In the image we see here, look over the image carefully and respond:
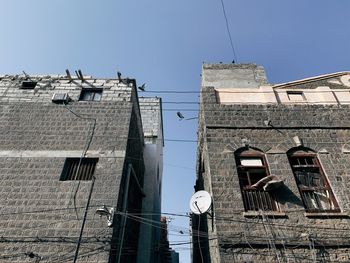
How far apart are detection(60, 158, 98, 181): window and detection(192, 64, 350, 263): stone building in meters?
4.06

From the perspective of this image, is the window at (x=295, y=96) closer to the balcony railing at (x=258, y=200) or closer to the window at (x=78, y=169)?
the balcony railing at (x=258, y=200)

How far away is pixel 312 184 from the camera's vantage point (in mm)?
8859

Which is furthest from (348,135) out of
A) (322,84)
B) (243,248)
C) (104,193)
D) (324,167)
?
(104,193)

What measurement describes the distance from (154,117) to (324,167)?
35.1ft

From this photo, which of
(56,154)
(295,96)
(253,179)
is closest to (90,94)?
(56,154)

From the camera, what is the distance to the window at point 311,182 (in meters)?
8.36

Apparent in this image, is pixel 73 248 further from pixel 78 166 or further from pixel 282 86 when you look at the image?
pixel 282 86

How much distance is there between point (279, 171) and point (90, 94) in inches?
332

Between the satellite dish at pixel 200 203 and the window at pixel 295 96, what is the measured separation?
5920 millimetres

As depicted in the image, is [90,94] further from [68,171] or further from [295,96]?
[295,96]

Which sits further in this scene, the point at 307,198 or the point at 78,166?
the point at 78,166

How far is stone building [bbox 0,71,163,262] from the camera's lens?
7.85m

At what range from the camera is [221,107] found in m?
10.9

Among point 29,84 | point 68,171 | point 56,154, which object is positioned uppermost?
point 29,84
